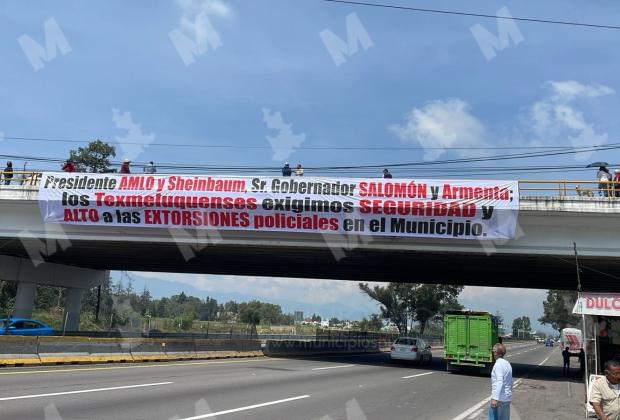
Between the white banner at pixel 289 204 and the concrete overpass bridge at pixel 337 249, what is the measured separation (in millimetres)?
644

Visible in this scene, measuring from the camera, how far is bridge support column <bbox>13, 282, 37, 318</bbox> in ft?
105

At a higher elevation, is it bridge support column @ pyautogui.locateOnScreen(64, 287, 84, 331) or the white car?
bridge support column @ pyautogui.locateOnScreen(64, 287, 84, 331)

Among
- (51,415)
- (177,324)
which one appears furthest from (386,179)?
(177,324)

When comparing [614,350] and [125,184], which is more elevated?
[125,184]

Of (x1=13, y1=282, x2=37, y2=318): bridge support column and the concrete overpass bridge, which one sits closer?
the concrete overpass bridge

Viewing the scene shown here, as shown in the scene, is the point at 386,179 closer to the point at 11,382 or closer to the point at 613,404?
the point at 11,382

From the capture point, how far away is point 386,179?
2206 cm

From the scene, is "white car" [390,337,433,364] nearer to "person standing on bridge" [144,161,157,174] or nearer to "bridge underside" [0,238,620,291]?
"bridge underside" [0,238,620,291]

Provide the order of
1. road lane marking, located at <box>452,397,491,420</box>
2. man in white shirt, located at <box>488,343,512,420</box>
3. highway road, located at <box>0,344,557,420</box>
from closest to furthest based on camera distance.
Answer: man in white shirt, located at <box>488,343,512,420</box> → highway road, located at <box>0,344,557,420</box> → road lane marking, located at <box>452,397,491,420</box>

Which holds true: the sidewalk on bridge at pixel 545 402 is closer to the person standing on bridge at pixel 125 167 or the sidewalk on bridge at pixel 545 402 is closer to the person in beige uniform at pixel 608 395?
the person in beige uniform at pixel 608 395

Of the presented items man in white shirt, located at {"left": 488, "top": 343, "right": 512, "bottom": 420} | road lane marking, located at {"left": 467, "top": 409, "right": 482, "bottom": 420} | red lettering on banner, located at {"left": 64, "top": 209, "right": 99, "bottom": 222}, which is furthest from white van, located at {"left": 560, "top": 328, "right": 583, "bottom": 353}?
man in white shirt, located at {"left": 488, "top": 343, "right": 512, "bottom": 420}

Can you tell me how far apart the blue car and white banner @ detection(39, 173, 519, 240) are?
6804 millimetres

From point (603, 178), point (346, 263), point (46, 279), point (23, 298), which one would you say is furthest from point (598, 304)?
point (46, 279)

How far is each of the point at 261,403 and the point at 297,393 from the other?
2274mm
